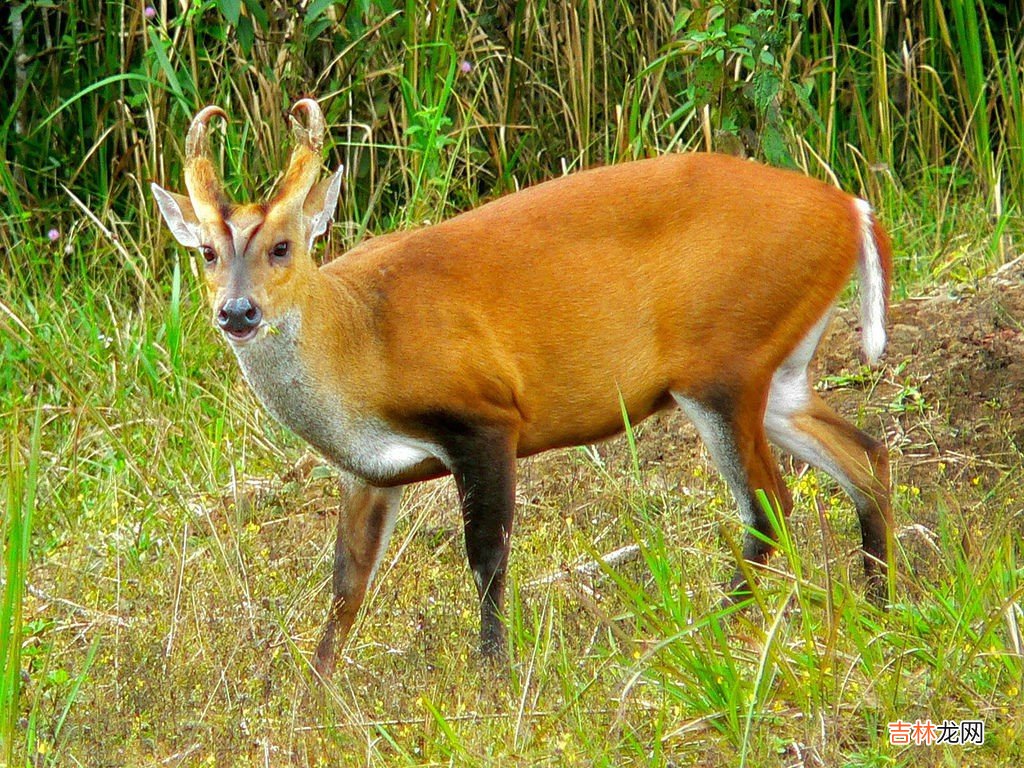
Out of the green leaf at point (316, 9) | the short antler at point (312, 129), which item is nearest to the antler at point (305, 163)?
the short antler at point (312, 129)

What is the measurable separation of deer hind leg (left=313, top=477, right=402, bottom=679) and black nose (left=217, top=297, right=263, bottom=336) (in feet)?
2.36

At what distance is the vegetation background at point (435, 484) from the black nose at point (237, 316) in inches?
23.5

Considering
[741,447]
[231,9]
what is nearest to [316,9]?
[231,9]

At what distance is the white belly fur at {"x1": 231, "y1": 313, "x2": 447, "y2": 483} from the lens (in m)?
4.45

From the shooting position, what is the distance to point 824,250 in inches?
196

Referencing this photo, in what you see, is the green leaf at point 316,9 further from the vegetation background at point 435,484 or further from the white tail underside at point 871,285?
the white tail underside at point 871,285

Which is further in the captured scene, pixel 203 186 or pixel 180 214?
pixel 180 214

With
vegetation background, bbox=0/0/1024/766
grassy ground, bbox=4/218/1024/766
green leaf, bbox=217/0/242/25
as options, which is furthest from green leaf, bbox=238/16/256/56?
grassy ground, bbox=4/218/1024/766

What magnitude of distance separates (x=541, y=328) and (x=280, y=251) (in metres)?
0.80

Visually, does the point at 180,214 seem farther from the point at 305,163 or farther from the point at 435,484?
the point at 435,484

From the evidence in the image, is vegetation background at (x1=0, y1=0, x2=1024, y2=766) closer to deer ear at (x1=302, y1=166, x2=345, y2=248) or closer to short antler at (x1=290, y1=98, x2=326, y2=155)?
deer ear at (x1=302, y1=166, x2=345, y2=248)

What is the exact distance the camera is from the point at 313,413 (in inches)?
176

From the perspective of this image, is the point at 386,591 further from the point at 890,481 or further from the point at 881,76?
the point at 881,76

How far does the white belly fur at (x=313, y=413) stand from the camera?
445cm
